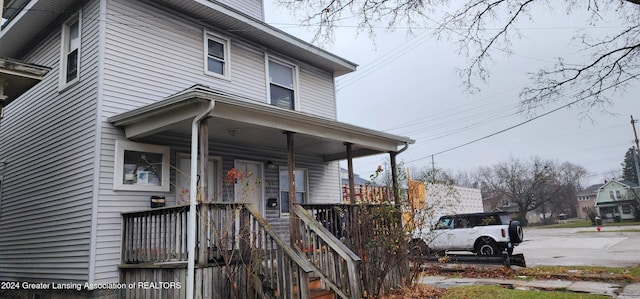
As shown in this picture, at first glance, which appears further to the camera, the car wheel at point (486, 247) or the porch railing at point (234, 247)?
the car wheel at point (486, 247)

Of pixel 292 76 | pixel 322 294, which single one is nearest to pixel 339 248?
pixel 322 294

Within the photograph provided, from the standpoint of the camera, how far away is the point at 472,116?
83.1 feet

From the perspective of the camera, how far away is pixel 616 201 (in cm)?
5731

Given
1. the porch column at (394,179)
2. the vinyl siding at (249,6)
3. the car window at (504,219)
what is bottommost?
the car window at (504,219)

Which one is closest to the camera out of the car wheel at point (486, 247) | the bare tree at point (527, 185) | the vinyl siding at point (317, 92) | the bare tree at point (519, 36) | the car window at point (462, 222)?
the bare tree at point (519, 36)

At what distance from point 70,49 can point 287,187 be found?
5854 millimetres

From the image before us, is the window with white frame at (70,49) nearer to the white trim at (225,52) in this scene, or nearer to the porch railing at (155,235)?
the white trim at (225,52)

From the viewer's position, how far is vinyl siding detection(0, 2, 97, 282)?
767 cm

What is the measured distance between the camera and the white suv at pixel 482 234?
1444 centimetres

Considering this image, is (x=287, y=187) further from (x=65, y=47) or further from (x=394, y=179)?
(x=65, y=47)

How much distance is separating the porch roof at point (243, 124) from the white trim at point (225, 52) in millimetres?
1406

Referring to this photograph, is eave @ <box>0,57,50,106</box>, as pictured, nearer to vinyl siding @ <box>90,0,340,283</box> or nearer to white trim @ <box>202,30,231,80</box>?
vinyl siding @ <box>90,0,340,283</box>

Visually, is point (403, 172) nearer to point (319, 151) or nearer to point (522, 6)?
point (319, 151)

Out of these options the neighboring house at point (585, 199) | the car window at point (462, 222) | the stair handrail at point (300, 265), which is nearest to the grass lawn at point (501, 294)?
the stair handrail at point (300, 265)
